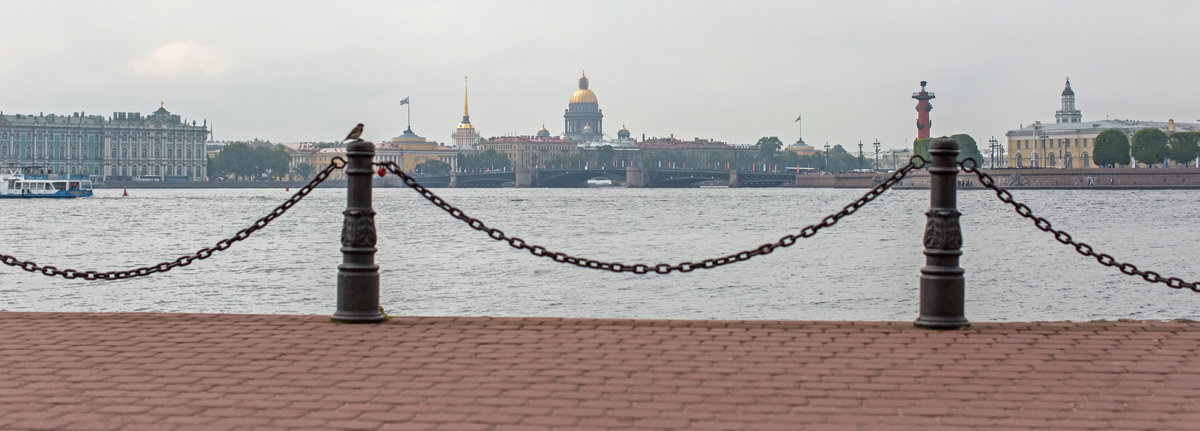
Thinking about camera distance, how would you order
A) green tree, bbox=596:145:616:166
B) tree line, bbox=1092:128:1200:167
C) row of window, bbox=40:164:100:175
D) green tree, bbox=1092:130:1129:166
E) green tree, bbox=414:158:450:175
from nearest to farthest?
tree line, bbox=1092:128:1200:167, green tree, bbox=1092:130:1129:166, row of window, bbox=40:164:100:175, green tree, bbox=414:158:450:175, green tree, bbox=596:145:616:166

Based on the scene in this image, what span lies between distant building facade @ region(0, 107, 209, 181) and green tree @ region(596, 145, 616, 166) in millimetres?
50291

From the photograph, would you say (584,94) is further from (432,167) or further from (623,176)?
(623,176)

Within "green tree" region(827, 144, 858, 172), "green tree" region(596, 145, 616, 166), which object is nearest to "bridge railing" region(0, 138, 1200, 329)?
"green tree" region(596, 145, 616, 166)

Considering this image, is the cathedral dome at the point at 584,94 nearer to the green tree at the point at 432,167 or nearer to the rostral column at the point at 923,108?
the green tree at the point at 432,167

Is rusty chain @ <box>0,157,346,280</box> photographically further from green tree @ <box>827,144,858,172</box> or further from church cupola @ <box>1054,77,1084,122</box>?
green tree @ <box>827,144,858,172</box>

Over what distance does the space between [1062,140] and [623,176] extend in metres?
35.8

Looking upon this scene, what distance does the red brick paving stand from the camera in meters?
3.35

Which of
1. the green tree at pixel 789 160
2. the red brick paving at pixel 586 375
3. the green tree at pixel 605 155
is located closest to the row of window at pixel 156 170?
the green tree at pixel 605 155

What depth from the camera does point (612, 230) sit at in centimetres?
3108

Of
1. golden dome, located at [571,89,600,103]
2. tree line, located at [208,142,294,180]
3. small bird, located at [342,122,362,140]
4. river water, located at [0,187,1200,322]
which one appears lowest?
river water, located at [0,187,1200,322]

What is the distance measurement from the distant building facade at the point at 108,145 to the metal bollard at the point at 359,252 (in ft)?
367

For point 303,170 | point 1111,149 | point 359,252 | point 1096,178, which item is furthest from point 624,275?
point 303,170

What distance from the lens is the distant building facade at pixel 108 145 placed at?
4397 inches

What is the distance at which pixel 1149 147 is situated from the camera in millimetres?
83250
